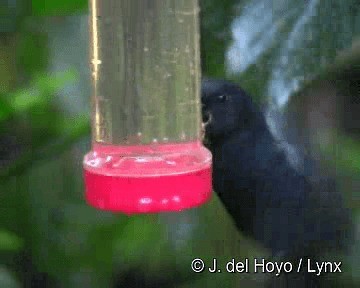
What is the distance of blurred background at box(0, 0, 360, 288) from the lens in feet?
3.34

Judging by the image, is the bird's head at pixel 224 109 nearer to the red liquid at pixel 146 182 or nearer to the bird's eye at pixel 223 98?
the bird's eye at pixel 223 98

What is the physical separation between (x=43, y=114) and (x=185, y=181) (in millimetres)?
466

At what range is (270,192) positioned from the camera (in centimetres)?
106

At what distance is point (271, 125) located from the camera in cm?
104

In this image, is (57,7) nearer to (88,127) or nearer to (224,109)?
(88,127)

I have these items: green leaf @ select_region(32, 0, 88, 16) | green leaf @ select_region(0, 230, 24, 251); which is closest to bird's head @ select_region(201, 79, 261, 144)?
green leaf @ select_region(32, 0, 88, 16)

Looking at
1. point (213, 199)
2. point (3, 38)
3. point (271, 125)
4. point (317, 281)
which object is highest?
point (3, 38)

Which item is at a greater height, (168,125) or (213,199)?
(168,125)

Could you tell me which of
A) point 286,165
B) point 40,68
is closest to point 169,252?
point 286,165

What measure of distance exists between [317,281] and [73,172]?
16.0 inches

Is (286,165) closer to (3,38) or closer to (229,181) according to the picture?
(229,181)

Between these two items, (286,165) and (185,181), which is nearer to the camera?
(185,181)

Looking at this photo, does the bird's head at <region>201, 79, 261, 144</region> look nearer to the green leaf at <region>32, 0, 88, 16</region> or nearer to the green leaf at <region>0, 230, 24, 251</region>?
the green leaf at <region>32, 0, 88, 16</region>

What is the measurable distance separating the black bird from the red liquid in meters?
0.33
